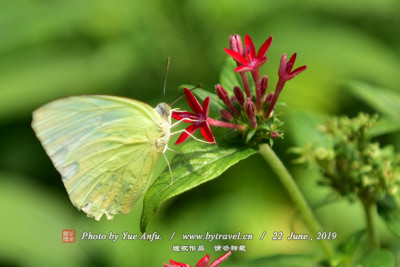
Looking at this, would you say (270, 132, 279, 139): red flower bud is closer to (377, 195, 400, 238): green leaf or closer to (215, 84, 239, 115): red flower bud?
(215, 84, 239, 115): red flower bud

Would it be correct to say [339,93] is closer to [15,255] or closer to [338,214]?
[338,214]

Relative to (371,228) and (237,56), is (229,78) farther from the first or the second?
(371,228)

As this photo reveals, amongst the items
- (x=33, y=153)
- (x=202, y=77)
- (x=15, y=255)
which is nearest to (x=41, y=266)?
(x=15, y=255)

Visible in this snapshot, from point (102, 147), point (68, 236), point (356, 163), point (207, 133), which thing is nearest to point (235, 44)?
point (207, 133)

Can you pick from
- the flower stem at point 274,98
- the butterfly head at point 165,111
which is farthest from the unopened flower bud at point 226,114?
the butterfly head at point 165,111

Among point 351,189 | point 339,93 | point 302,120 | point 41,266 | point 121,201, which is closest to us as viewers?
point 351,189

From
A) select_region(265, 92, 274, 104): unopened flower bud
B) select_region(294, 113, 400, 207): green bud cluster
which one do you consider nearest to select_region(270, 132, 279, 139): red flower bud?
select_region(265, 92, 274, 104): unopened flower bud
